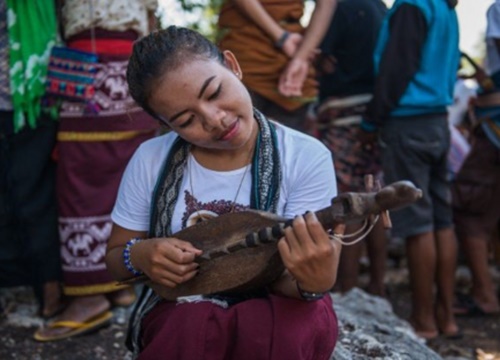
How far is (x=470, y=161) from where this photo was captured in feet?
16.4

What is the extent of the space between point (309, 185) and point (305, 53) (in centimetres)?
146

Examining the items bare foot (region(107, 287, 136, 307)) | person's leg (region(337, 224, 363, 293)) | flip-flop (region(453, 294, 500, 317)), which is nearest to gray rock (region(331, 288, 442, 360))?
person's leg (region(337, 224, 363, 293))

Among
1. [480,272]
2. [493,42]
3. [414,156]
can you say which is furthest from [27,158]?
[480,272]

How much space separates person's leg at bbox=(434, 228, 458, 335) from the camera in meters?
4.66

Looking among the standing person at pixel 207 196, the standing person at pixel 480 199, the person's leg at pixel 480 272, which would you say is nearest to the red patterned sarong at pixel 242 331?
the standing person at pixel 207 196

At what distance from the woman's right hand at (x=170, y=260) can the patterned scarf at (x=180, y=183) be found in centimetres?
16

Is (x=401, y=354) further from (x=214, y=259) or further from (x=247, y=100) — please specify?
(x=247, y=100)

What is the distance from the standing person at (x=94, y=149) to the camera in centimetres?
348

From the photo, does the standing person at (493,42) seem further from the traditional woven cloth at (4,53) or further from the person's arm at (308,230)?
the traditional woven cloth at (4,53)

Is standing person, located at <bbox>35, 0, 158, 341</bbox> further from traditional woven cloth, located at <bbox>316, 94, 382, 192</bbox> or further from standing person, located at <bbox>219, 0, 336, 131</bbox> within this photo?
traditional woven cloth, located at <bbox>316, 94, 382, 192</bbox>

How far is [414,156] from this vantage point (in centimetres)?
434

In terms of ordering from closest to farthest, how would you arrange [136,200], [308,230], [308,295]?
[308,230]
[308,295]
[136,200]

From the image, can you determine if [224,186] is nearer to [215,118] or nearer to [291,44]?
[215,118]

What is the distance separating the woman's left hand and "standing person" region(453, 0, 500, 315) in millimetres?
3052
